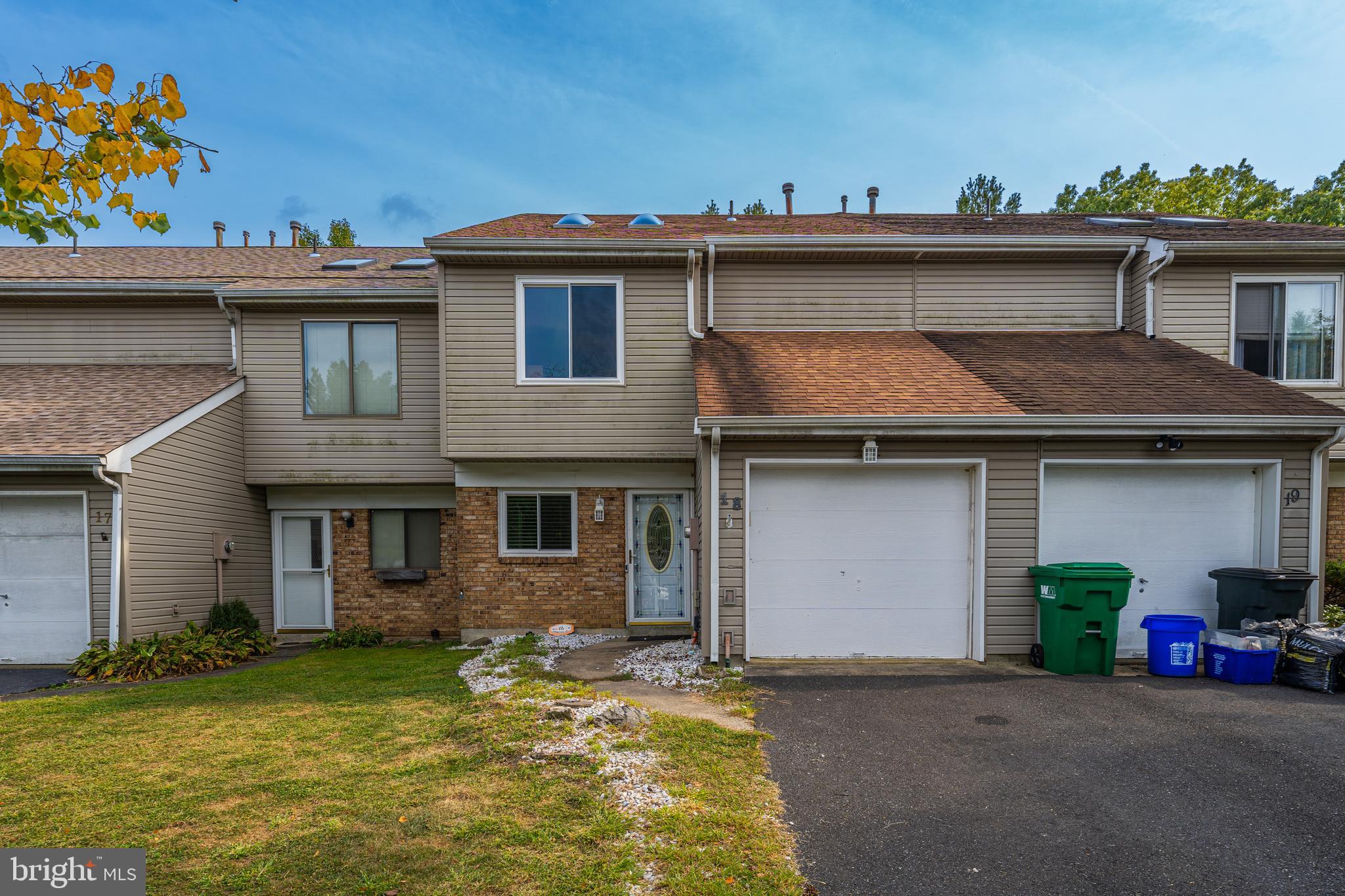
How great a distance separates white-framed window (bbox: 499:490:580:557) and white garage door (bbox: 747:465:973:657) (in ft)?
10.8

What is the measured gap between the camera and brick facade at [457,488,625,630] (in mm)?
9375

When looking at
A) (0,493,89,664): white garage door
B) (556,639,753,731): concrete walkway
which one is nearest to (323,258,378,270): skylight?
(0,493,89,664): white garage door

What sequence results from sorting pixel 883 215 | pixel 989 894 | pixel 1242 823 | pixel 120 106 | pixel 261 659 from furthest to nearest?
pixel 883 215, pixel 261 659, pixel 1242 823, pixel 989 894, pixel 120 106

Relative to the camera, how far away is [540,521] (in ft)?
31.4

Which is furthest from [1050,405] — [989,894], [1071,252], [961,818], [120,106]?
[120,106]

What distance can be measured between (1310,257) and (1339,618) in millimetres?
4997

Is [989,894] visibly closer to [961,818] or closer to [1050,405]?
[961,818]

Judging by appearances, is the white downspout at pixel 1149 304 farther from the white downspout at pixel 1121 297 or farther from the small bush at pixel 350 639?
the small bush at pixel 350 639

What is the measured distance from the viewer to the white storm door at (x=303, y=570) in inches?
404

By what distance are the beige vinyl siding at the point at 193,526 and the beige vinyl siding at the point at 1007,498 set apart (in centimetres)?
719

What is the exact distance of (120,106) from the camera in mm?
2855

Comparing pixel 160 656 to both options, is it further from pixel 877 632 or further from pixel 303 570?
pixel 877 632

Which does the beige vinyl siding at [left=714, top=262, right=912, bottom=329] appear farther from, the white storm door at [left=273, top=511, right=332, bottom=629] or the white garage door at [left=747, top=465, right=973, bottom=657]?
the white storm door at [left=273, top=511, right=332, bottom=629]

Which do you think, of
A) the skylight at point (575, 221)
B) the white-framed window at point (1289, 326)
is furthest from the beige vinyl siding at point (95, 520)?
the white-framed window at point (1289, 326)
